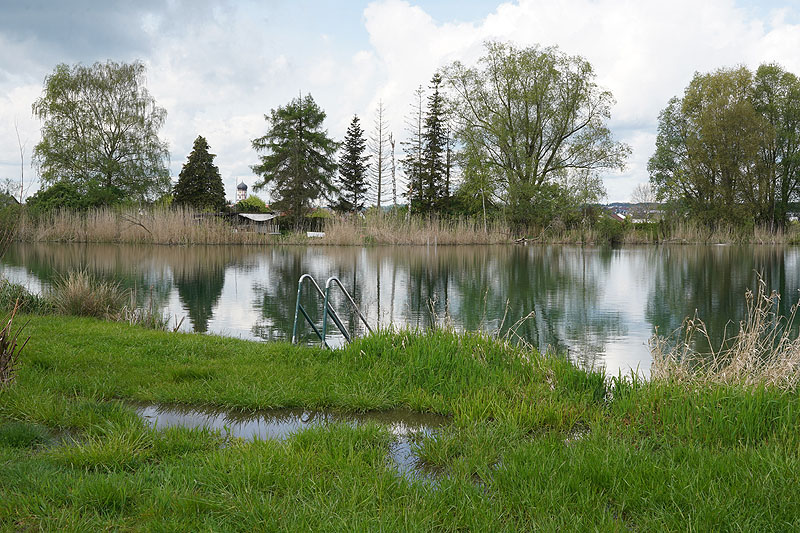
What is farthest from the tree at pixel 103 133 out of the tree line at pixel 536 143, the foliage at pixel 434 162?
the foliage at pixel 434 162

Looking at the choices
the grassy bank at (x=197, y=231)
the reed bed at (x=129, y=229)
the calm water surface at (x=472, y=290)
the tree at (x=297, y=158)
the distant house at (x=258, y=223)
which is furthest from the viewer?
the tree at (x=297, y=158)

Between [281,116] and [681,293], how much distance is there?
160 ft

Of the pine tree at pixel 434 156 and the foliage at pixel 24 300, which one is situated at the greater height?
the pine tree at pixel 434 156

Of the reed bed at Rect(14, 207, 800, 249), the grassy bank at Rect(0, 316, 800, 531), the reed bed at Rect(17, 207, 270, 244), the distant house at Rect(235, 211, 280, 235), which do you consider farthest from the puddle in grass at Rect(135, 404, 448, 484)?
the distant house at Rect(235, 211, 280, 235)

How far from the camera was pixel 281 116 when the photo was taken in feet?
193

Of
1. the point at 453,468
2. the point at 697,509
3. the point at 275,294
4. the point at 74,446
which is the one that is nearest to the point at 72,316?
the point at 275,294

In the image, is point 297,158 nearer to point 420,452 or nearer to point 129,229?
point 129,229

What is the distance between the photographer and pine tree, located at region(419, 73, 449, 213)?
53062mm

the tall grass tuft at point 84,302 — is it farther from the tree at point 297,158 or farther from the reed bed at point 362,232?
the tree at point 297,158

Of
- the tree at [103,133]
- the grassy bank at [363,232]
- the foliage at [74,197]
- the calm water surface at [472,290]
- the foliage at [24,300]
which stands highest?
the tree at [103,133]

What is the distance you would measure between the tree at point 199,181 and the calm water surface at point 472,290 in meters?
29.4

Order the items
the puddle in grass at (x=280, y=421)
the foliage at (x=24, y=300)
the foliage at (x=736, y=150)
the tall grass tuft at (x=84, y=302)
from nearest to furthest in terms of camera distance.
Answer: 1. the puddle in grass at (x=280, y=421)
2. the foliage at (x=24, y=300)
3. the tall grass tuft at (x=84, y=302)
4. the foliage at (x=736, y=150)

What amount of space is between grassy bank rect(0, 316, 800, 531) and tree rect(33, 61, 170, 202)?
154 ft

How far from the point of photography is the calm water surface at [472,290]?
439 inches
